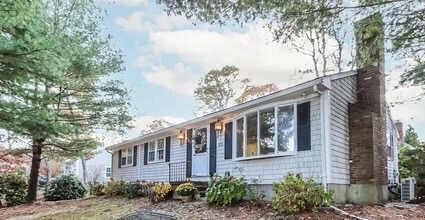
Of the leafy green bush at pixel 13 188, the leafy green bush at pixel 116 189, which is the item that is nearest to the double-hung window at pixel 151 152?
the leafy green bush at pixel 116 189

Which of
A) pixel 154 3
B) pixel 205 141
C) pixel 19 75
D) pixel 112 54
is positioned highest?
pixel 112 54

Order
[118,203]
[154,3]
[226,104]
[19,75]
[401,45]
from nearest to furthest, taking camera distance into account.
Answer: [154,3] < [401,45] < [19,75] < [118,203] < [226,104]

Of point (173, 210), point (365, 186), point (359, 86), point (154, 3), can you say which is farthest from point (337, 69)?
point (154, 3)

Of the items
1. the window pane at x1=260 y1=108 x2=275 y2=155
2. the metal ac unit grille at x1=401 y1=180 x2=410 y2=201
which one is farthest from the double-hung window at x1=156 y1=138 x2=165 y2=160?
the metal ac unit grille at x1=401 y1=180 x2=410 y2=201

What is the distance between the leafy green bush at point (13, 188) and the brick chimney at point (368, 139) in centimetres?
1544

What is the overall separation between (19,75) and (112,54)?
8.14 m

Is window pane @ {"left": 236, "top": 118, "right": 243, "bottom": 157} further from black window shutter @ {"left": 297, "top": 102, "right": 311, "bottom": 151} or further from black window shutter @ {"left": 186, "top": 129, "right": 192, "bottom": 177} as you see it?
black window shutter @ {"left": 186, "top": 129, "right": 192, "bottom": 177}

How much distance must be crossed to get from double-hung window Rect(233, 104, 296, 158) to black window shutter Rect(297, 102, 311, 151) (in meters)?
0.16

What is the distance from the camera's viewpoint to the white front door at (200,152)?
591 inches

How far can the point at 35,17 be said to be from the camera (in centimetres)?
821

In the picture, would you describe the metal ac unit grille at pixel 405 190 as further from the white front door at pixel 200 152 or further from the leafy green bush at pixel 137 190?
the leafy green bush at pixel 137 190

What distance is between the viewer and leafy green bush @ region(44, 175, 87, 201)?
19.9 meters

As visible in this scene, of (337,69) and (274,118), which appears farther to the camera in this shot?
(337,69)

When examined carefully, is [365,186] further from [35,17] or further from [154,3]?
[35,17]
